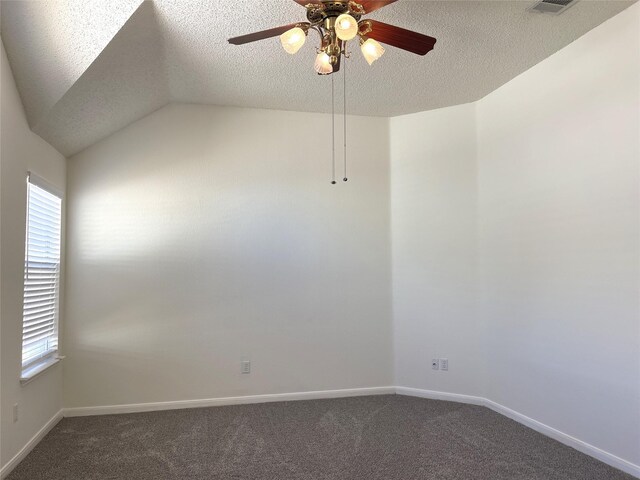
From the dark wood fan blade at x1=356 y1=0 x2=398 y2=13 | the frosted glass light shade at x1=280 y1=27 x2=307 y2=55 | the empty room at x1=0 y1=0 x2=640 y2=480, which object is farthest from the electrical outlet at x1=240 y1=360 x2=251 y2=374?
the dark wood fan blade at x1=356 y1=0 x2=398 y2=13

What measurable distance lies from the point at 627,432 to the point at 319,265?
2595mm

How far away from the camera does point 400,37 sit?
84.6 inches

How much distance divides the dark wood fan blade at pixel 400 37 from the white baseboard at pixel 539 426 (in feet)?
8.90

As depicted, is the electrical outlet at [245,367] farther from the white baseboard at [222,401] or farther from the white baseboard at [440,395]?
the white baseboard at [440,395]

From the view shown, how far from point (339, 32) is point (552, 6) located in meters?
1.52

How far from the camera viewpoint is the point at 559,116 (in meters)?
3.11

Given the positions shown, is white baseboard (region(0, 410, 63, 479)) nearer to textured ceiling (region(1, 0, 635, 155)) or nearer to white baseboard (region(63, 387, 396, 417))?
white baseboard (region(63, 387, 396, 417))

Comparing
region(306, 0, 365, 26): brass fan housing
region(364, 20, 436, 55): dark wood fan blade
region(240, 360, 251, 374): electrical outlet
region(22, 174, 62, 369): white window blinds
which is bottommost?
region(240, 360, 251, 374): electrical outlet

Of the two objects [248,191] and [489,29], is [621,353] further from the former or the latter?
[248,191]

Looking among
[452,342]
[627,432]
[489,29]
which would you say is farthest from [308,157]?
[627,432]

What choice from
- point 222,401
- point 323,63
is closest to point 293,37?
point 323,63

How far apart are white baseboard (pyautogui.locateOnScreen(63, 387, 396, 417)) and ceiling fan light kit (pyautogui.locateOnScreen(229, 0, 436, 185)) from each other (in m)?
2.95

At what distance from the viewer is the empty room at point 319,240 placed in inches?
103

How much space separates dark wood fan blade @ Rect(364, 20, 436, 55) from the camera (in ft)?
6.81
